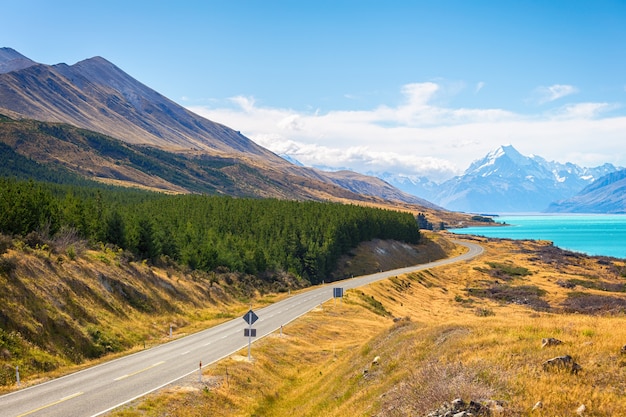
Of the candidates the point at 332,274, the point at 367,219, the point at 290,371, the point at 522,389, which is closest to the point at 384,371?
the point at 522,389

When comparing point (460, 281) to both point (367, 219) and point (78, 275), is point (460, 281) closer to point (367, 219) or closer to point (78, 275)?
point (367, 219)

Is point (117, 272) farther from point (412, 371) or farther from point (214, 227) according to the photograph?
point (214, 227)

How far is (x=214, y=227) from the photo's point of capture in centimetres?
9488

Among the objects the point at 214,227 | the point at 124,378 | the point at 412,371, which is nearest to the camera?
the point at 412,371

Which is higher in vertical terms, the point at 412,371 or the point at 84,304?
the point at 412,371

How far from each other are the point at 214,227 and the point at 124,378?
224 feet

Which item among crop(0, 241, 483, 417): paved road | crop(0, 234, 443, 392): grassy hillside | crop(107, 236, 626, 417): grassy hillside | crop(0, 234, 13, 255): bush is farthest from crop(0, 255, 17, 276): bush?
crop(107, 236, 626, 417): grassy hillside

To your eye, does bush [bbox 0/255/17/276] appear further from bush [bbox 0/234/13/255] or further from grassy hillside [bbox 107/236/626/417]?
grassy hillside [bbox 107/236/626/417]

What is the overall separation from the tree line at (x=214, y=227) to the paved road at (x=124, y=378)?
20029mm

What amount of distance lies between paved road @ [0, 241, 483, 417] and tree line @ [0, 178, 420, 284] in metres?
20.0

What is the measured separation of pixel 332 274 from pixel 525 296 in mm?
41495

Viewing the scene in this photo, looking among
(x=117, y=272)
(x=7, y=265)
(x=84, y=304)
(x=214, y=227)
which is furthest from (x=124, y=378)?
(x=214, y=227)

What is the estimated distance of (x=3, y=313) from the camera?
29875 mm

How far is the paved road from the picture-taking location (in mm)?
21953
